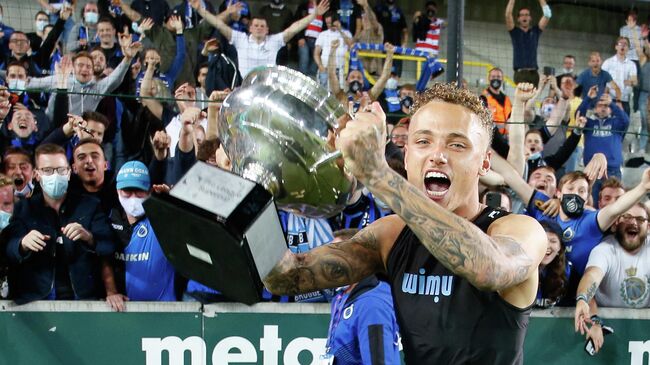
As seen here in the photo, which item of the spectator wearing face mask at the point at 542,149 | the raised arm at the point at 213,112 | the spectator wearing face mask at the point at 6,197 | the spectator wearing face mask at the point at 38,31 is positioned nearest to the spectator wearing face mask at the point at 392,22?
the spectator wearing face mask at the point at 542,149

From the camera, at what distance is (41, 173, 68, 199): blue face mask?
17.2 feet

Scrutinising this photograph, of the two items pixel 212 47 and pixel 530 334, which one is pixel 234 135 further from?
pixel 212 47

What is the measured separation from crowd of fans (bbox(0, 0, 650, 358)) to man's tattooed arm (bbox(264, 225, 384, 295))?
979 millimetres

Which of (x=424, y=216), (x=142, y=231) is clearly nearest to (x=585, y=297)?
(x=142, y=231)

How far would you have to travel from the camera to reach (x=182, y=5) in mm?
8453

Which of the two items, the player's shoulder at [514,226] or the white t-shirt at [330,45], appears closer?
the player's shoulder at [514,226]

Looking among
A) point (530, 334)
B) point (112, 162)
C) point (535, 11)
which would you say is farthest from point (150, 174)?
point (535, 11)

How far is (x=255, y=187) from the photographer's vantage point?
81.6 inches

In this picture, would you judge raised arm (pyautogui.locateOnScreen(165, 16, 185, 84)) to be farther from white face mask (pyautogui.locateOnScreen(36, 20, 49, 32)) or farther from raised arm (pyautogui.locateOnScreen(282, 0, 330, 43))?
white face mask (pyautogui.locateOnScreen(36, 20, 49, 32))

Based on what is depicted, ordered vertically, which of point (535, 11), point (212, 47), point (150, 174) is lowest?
point (150, 174)

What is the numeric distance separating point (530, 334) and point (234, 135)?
12.2 feet

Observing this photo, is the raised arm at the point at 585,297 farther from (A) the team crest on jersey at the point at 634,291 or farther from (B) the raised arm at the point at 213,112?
(B) the raised arm at the point at 213,112

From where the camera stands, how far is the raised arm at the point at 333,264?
2.69m

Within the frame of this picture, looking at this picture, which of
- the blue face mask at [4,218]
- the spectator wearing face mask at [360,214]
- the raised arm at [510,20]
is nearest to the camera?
the blue face mask at [4,218]
